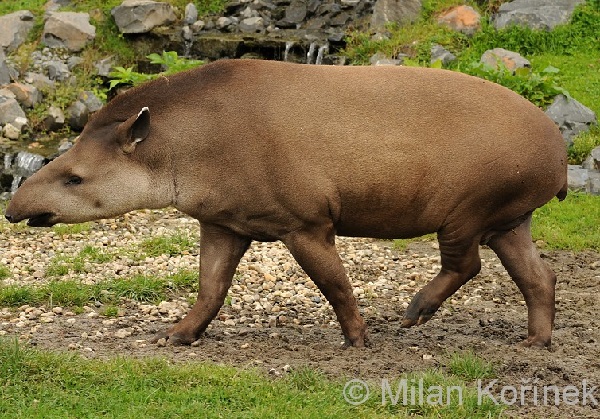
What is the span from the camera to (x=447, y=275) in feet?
26.1

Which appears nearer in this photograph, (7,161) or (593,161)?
(593,161)

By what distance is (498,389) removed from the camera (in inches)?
263

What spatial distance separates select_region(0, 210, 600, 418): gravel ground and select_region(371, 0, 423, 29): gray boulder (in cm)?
760

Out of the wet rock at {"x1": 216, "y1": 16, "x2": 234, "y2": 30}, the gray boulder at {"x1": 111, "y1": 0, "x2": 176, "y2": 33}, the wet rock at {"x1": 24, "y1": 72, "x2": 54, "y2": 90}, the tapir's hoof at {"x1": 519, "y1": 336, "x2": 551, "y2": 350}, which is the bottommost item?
the wet rock at {"x1": 24, "y1": 72, "x2": 54, "y2": 90}

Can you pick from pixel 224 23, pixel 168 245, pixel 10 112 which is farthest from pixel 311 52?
pixel 168 245

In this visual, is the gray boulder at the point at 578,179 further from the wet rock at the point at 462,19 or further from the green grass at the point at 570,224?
the wet rock at the point at 462,19

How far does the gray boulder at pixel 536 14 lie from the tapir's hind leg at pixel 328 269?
10.7 m

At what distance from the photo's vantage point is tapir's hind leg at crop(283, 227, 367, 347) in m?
7.43

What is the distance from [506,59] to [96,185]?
939 cm

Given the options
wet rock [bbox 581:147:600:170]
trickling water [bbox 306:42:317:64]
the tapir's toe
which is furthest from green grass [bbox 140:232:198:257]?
trickling water [bbox 306:42:317:64]

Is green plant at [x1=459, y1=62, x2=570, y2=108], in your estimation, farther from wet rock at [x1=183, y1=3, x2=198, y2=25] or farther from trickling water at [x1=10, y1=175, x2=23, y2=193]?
wet rock at [x1=183, y1=3, x2=198, y2=25]

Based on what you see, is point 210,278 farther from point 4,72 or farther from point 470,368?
point 4,72

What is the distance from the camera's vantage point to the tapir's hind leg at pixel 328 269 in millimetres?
7430

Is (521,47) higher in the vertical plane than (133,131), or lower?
lower
